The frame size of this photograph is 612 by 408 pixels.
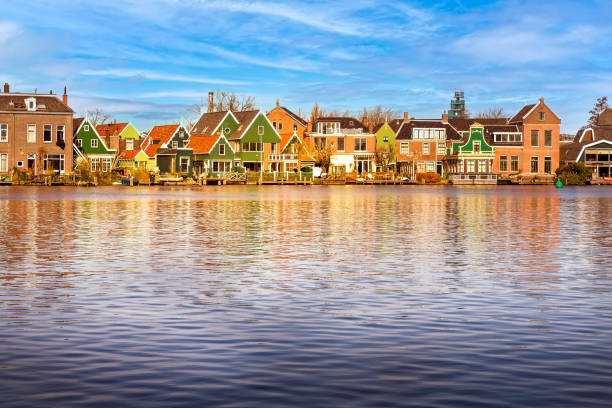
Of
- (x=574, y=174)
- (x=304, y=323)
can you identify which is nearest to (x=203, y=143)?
(x=574, y=174)

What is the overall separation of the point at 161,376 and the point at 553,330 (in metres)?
6.64

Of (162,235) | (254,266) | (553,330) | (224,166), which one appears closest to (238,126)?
(224,166)

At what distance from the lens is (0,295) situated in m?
16.6

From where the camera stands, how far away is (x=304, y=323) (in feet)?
44.6

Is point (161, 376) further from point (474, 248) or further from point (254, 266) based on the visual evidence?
point (474, 248)

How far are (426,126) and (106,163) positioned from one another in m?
59.7

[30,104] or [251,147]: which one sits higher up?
[30,104]

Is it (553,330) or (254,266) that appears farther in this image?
(254,266)

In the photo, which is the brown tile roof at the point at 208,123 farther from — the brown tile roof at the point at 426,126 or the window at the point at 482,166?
the window at the point at 482,166

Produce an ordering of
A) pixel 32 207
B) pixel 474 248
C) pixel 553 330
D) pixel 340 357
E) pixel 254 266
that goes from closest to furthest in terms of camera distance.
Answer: pixel 340 357 < pixel 553 330 < pixel 254 266 < pixel 474 248 < pixel 32 207

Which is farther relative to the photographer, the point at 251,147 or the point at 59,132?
the point at 251,147

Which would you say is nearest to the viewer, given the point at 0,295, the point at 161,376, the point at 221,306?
the point at 161,376

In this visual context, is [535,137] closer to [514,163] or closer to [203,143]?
[514,163]

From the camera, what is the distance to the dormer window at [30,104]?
116625 mm
